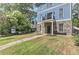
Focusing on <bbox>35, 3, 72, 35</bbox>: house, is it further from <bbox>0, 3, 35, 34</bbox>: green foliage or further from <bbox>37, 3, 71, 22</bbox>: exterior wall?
<bbox>0, 3, 35, 34</bbox>: green foliage

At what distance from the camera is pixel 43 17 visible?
2.86 metres

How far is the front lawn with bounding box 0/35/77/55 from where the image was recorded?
278cm

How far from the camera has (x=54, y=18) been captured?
285cm

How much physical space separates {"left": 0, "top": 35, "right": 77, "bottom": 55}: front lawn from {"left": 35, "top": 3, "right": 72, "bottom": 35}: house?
8 centimetres

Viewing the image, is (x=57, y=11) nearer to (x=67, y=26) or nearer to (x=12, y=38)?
(x=67, y=26)

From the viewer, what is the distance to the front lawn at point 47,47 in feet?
9.12

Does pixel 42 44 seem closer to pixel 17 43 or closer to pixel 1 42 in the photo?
Result: pixel 17 43

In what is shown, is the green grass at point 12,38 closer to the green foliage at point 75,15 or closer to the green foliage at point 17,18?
the green foliage at point 17,18

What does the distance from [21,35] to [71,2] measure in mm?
690

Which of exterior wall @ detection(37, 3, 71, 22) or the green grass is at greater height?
exterior wall @ detection(37, 3, 71, 22)

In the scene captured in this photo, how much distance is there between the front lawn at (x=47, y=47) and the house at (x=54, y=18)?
0.08 meters

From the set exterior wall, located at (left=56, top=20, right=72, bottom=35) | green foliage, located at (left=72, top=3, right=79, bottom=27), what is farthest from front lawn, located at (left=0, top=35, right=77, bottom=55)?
green foliage, located at (left=72, top=3, right=79, bottom=27)

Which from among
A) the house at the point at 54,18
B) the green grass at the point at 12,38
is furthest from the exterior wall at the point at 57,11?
the green grass at the point at 12,38

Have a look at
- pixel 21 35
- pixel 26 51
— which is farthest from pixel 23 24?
pixel 26 51
